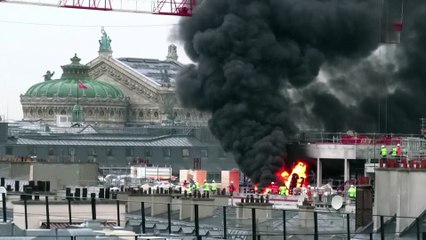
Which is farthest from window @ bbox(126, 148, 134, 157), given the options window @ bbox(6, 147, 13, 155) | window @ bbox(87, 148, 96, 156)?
window @ bbox(6, 147, 13, 155)

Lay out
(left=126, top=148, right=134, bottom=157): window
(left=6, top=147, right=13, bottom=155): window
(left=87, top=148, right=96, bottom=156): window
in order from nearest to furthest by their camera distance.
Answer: (left=6, top=147, right=13, bottom=155): window, (left=87, top=148, right=96, bottom=156): window, (left=126, top=148, right=134, bottom=157): window

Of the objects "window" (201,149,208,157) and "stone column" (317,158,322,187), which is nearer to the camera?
"stone column" (317,158,322,187)

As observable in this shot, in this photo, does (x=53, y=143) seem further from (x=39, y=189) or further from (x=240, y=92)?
(x=39, y=189)

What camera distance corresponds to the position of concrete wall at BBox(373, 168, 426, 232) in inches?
1281

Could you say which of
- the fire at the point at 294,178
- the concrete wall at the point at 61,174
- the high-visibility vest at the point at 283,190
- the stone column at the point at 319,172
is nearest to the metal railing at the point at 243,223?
the concrete wall at the point at 61,174

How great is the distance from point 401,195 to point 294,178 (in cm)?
3326

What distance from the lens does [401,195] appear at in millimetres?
33125

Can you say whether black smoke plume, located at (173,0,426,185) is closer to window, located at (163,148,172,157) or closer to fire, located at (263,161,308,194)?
fire, located at (263,161,308,194)

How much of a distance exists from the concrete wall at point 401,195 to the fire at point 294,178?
27.6 metres

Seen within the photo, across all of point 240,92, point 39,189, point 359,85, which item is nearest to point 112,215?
point 39,189

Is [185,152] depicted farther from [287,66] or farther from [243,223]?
[243,223]

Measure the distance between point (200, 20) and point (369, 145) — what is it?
1644cm

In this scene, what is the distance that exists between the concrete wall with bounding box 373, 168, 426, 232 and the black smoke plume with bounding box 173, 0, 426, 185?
37.8 metres

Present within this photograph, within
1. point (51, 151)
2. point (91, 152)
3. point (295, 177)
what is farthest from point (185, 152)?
point (295, 177)
